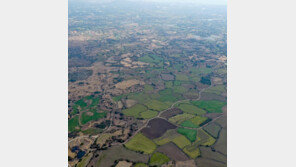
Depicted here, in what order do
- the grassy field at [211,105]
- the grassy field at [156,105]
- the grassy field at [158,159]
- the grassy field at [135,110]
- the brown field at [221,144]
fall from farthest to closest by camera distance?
1. the grassy field at [156,105]
2. the grassy field at [211,105]
3. the grassy field at [135,110]
4. the brown field at [221,144]
5. the grassy field at [158,159]

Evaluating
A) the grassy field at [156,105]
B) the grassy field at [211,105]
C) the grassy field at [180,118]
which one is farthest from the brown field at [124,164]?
the grassy field at [211,105]

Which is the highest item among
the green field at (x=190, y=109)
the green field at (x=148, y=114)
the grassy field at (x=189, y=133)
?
the green field at (x=190, y=109)

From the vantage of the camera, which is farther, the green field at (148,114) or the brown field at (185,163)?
the green field at (148,114)

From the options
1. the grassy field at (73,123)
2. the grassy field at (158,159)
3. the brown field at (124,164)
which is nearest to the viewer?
the brown field at (124,164)

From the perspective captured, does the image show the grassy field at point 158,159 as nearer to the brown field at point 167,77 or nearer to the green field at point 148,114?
the green field at point 148,114

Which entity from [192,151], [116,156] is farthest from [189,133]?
[116,156]

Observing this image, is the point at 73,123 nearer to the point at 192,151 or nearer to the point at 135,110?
the point at 135,110

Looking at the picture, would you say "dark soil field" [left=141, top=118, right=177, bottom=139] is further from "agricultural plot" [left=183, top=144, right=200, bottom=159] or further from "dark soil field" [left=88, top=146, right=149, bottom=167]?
"agricultural plot" [left=183, top=144, right=200, bottom=159]
